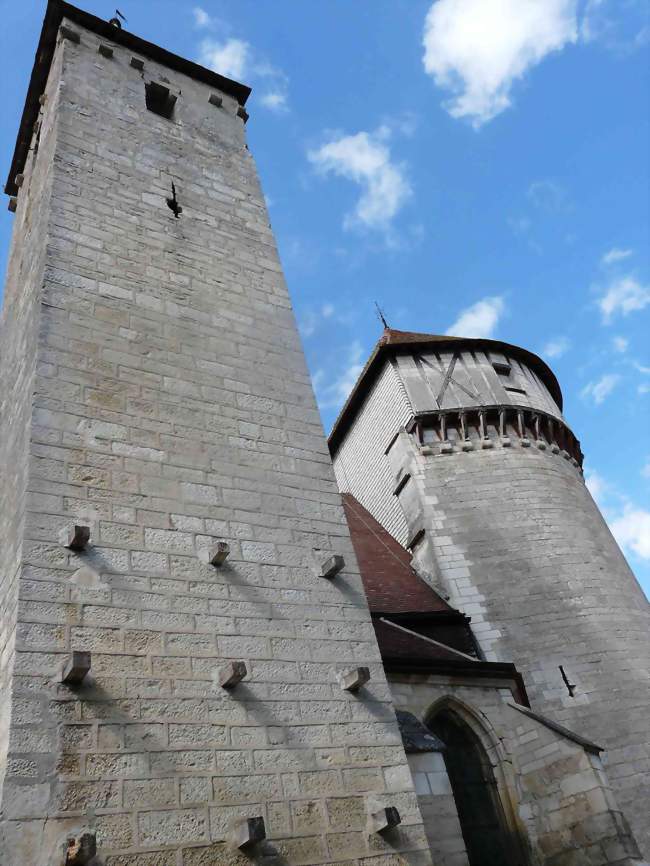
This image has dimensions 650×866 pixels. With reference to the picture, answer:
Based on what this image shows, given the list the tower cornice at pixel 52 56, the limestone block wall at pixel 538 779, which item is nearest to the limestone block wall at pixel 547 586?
the limestone block wall at pixel 538 779

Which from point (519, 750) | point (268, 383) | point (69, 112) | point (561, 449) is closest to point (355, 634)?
point (268, 383)

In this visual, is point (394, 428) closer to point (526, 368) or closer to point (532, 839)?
point (526, 368)

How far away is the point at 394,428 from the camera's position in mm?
13805

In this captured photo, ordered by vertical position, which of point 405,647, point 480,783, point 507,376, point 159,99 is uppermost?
point 159,99

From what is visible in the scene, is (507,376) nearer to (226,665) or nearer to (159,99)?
(159,99)

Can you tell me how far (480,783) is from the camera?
7.79 meters

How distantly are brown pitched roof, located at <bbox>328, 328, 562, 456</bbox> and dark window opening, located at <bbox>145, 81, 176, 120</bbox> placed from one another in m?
6.39

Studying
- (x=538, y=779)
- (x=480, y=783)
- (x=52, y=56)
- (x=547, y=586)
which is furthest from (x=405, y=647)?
(x=52, y=56)

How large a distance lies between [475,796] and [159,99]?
9.50m

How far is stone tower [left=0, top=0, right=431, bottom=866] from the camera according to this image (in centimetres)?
390

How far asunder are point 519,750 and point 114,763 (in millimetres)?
5469

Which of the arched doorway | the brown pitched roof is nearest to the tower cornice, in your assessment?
the brown pitched roof

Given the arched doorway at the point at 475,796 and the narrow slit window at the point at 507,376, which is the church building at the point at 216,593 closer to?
the arched doorway at the point at 475,796

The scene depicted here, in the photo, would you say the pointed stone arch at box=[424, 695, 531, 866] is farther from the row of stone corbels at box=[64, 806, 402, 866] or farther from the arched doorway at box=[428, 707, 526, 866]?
the row of stone corbels at box=[64, 806, 402, 866]
